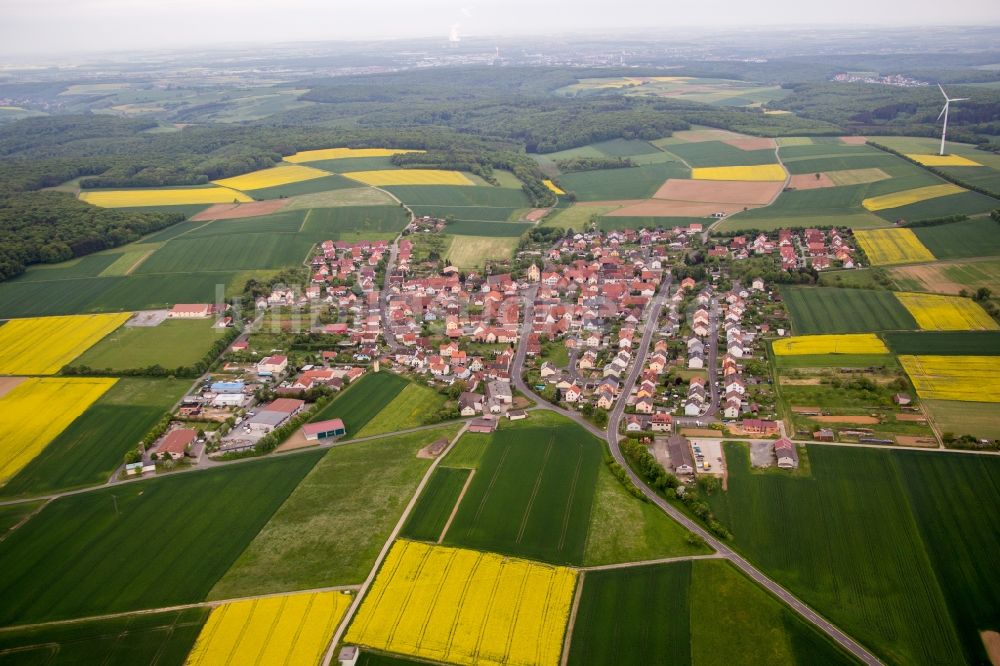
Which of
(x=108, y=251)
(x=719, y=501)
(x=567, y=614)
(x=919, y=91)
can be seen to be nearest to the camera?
(x=567, y=614)

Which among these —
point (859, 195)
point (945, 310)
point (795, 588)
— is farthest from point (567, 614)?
point (859, 195)

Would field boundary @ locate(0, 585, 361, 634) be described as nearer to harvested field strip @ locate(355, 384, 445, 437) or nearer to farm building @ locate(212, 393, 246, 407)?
harvested field strip @ locate(355, 384, 445, 437)

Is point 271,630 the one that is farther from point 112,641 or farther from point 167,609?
point 112,641

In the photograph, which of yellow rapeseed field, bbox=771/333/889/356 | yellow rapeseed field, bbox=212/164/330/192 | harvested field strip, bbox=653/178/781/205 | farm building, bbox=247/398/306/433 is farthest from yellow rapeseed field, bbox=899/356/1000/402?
yellow rapeseed field, bbox=212/164/330/192

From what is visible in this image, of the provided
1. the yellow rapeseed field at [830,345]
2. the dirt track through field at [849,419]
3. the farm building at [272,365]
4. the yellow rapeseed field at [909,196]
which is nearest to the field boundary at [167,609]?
the farm building at [272,365]

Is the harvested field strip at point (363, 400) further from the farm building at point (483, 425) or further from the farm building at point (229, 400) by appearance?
the farm building at point (483, 425)

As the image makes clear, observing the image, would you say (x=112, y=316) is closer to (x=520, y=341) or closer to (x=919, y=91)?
(x=520, y=341)

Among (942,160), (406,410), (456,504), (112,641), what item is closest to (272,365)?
(406,410)
